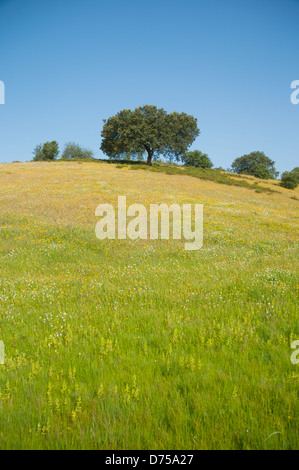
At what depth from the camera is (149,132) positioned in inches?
2995

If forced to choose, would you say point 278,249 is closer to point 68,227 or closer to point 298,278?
point 298,278

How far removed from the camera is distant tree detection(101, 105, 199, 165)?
252ft

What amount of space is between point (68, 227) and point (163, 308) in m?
12.4

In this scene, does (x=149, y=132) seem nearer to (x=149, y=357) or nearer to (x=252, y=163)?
(x=149, y=357)

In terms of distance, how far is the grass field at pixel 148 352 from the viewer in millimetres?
3193

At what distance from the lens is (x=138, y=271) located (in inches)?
396

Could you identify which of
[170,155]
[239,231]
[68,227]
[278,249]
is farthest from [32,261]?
[170,155]

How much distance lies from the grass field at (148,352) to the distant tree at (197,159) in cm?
11572

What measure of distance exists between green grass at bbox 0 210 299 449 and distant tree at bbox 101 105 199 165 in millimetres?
72394

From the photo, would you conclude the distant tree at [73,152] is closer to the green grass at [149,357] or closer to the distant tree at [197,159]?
the distant tree at [197,159]

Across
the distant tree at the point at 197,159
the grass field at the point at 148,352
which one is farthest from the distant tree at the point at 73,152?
the grass field at the point at 148,352

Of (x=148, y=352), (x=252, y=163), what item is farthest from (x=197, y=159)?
(x=148, y=352)

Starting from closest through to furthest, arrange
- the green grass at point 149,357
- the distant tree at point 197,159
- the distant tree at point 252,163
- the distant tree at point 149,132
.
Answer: the green grass at point 149,357, the distant tree at point 149,132, the distant tree at point 197,159, the distant tree at point 252,163

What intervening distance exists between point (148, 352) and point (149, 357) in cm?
18
